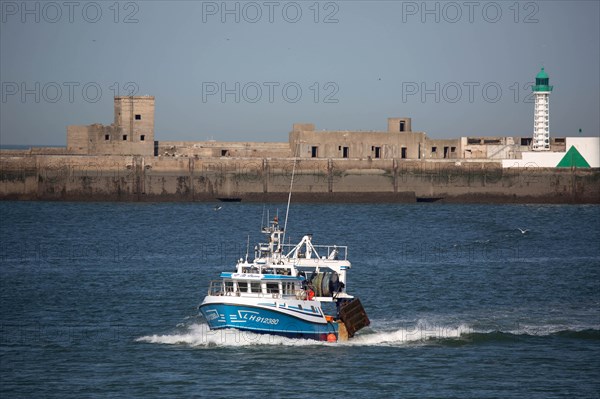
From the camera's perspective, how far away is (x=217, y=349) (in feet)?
105

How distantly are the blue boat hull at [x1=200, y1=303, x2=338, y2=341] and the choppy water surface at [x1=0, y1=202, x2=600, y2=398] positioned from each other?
32cm

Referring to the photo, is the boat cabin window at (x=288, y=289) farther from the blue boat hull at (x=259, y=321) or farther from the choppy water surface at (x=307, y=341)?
the choppy water surface at (x=307, y=341)

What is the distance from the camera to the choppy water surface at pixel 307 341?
28859mm

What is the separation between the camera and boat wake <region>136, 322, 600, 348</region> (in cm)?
3244

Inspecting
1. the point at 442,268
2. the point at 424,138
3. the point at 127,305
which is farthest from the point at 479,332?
the point at 424,138

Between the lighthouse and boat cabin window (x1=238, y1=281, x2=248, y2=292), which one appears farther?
the lighthouse

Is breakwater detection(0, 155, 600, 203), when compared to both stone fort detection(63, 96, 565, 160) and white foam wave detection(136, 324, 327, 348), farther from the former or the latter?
white foam wave detection(136, 324, 327, 348)

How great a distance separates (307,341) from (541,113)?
69.0 metres

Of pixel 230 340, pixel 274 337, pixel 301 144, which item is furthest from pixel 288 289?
pixel 301 144

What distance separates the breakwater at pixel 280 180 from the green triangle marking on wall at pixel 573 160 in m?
2.58

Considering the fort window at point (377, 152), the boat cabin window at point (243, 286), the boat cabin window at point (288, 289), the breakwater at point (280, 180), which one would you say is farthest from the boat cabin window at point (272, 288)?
the fort window at point (377, 152)

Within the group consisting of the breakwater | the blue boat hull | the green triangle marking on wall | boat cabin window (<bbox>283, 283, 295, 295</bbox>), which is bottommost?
the blue boat hull

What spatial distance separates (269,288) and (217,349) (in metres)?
2.20

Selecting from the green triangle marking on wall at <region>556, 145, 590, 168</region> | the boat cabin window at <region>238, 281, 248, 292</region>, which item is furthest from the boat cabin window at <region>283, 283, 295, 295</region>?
the green triangle marking on wall at <region>556, 145, 590, 168</region>
